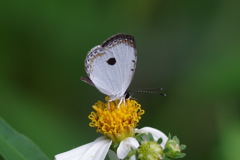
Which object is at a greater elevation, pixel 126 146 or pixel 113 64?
pixel 113 64

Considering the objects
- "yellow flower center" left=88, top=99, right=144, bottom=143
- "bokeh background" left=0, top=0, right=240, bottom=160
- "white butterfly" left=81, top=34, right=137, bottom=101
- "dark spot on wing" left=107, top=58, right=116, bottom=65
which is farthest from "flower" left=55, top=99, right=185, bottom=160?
"bokeh background" left=0, top=0, right=240, bottom=160

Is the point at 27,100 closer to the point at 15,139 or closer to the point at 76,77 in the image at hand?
the point at 76,77

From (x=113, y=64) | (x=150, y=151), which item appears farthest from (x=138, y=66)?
(x=150, y=151)

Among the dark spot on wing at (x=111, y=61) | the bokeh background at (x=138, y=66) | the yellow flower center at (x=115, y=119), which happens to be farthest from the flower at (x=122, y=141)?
the bokeh background at (x=138, y=66)

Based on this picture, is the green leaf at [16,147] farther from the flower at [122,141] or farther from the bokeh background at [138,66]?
the bokeh background at [138,66]

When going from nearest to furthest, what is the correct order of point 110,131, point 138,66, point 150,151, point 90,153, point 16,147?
point 150,151 < point 16,147 < point 90,153 < point 110,131 < point 138,66

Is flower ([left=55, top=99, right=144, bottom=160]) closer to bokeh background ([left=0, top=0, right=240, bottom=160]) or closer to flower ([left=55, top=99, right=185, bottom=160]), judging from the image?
flower ([left=55, top=99, right=185, bottom=160])

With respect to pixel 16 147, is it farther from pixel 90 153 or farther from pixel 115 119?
pixel 115 119
